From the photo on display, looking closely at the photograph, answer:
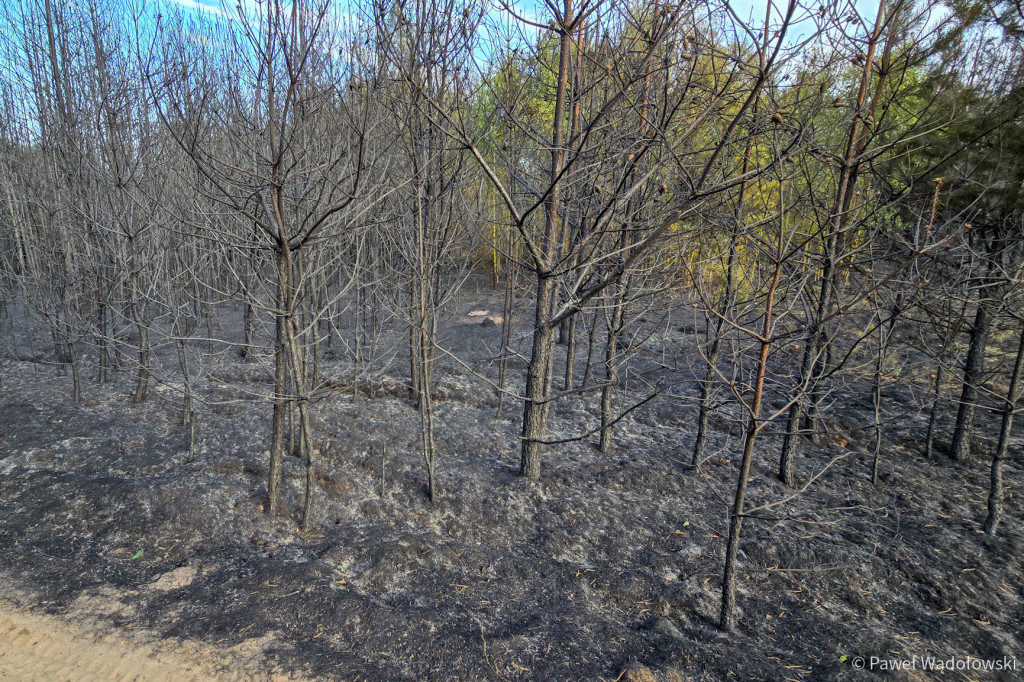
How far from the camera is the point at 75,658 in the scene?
3.71 m

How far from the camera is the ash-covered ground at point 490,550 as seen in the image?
4.00 metres

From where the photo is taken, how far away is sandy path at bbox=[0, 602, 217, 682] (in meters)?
3.58

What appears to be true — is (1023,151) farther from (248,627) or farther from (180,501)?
(180,501)

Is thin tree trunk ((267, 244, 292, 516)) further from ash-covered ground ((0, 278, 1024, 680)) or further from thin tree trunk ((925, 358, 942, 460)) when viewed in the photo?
thin tree trunk ((925, 358, 942, 460))

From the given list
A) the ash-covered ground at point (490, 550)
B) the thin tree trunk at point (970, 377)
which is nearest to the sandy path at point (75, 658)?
the ash-covered ground at point (490, 550)

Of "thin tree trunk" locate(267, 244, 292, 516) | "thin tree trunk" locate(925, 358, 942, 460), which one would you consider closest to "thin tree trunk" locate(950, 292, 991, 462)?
"thin tree trunk" locate(925, 358, 942, 460)

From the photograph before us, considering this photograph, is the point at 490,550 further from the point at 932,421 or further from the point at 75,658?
the point at 932,421

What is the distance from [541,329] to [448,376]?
4.13 metres

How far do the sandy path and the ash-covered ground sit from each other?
19 cm

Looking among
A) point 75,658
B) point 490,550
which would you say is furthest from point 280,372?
point 490,550

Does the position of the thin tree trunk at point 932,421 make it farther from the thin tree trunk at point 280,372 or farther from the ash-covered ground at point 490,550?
the thin tree trunk at point 280,372

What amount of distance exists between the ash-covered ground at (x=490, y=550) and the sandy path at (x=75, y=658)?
0.19 metres

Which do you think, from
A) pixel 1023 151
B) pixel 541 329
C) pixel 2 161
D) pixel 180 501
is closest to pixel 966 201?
pixel 1023 151

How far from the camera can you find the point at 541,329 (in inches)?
214
